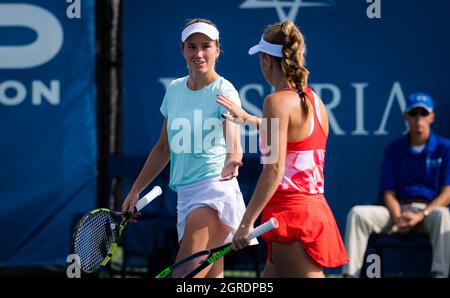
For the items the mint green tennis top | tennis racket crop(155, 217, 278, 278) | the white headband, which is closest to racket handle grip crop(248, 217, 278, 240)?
tennis racket crop(155, 217, 278, 278)

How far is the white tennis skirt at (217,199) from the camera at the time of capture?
17.0ft

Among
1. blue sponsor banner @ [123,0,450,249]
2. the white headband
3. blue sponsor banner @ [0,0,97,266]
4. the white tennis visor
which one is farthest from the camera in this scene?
blue sponsor banner @ [0,0,97,266]

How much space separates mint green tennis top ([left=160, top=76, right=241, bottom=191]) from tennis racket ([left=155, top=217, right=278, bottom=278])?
1.40 feet

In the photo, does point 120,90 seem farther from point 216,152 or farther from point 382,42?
point 216,152

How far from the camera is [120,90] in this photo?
847 cm

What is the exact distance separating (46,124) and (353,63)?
2399 mm

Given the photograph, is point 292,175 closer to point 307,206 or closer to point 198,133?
point 307,206

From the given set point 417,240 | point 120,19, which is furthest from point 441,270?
point 120,19

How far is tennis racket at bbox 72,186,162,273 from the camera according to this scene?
5145 mm

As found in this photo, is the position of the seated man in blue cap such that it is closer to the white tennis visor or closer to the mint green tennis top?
the mint green tennis top

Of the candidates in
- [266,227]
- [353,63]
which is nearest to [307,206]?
[266,227]

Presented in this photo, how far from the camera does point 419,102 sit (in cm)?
762

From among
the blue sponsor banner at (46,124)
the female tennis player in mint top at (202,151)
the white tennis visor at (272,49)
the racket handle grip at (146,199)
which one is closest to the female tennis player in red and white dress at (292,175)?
the white tennis visor at (272,49)

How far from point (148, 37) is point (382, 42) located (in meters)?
1.80
